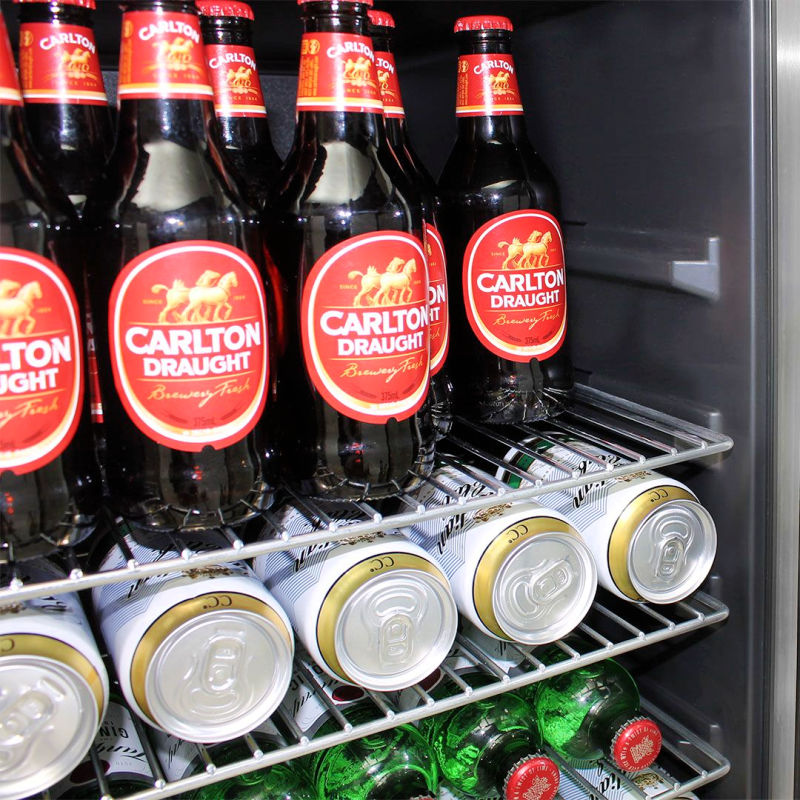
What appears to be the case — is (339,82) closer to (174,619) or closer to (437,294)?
(437,294)

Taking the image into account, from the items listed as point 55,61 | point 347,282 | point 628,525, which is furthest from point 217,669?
point 55,61

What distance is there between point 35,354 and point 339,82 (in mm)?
386

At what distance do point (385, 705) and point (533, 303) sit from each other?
1.61 feet

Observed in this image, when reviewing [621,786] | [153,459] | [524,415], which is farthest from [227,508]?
[621,786]

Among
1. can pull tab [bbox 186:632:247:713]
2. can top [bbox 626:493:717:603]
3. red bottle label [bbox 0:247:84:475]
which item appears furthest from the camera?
can top [bbox 626:493:717:603]

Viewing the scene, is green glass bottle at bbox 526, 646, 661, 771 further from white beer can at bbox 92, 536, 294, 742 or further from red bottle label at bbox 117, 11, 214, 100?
red bottle label at bbox 117, 11, 214, 100

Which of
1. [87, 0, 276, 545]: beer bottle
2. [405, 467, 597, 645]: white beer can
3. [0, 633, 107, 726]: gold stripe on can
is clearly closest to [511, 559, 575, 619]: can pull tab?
[405, 467, 597, 645]: white beer can

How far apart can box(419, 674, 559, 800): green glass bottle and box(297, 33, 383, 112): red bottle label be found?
68 centimetres

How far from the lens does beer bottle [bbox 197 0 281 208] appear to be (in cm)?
92

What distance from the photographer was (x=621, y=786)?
1121mm

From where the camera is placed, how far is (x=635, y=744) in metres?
1.04

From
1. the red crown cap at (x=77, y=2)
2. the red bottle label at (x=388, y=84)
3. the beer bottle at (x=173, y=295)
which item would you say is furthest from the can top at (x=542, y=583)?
the red crown cap at (x=77, y=2)

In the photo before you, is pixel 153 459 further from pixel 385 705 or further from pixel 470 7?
pixel 470 7

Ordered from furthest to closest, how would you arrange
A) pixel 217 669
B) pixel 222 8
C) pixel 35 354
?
pixel 222 8 → pixel 217 669 → pixel 35 354
